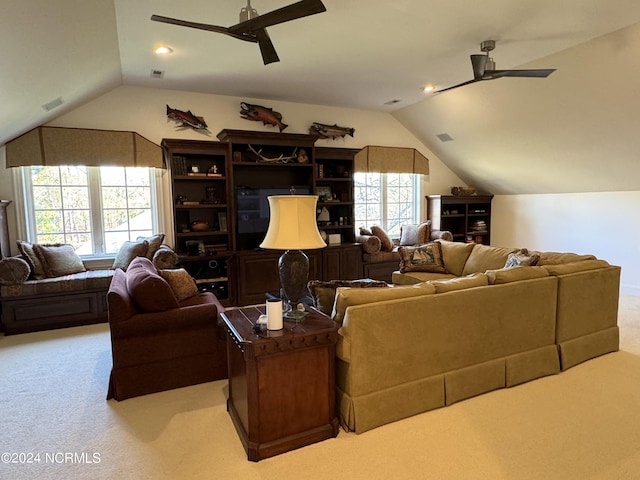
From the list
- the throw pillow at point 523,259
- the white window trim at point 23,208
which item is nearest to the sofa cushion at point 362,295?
the throw pillow at point 523,259

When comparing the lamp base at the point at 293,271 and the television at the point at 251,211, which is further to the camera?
the television at the point at 251,211

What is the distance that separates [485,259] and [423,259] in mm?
717

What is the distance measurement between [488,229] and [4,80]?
7.43 m

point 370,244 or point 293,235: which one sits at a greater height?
point 293,235

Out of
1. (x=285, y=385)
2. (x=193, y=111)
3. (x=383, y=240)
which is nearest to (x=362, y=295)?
(x=285, y=385)

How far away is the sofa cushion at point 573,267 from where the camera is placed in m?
3.05

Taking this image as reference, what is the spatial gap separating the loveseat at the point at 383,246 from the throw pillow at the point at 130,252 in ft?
10.1

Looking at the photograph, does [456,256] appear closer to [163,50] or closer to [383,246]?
[383,246]

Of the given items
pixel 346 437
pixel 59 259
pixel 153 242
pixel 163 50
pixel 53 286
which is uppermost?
pixel 163 50

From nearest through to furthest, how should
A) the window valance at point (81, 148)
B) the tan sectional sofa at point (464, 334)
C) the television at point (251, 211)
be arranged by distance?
the tan sectional sofa at point (464, 334), the window valance at point (81, 148), the television at point (251, 211)

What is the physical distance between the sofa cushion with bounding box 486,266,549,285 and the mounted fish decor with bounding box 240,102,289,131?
153 inches

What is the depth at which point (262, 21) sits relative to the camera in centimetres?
240

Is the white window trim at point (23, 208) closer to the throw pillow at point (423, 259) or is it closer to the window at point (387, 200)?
the throw pillow at point (423, 259)

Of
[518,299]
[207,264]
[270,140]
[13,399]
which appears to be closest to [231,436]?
[13,399]
